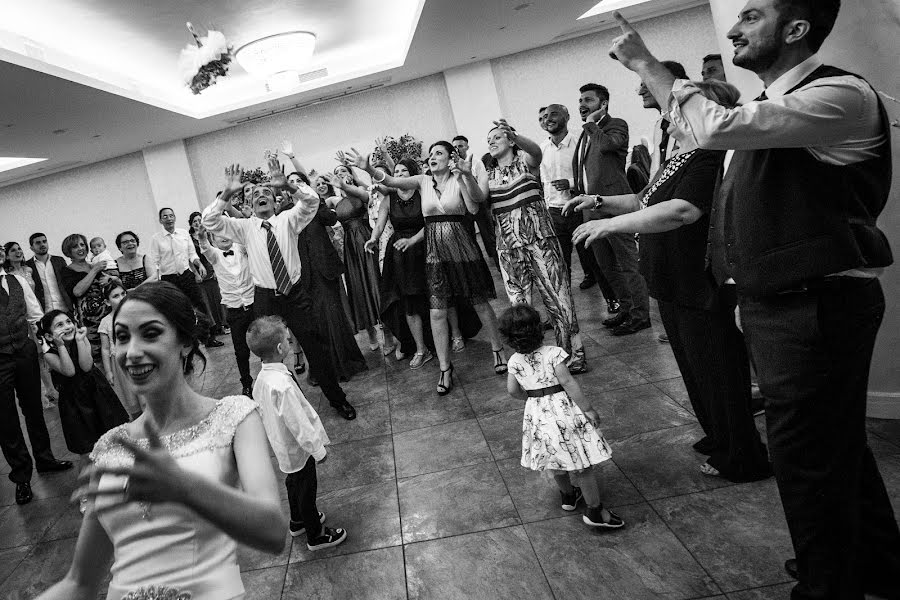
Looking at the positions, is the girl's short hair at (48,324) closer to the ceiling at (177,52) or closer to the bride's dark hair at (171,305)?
the ceiling at (177,52)

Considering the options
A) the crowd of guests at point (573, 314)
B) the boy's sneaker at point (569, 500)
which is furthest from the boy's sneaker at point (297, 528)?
the boy's sneaker at point (569, 500)

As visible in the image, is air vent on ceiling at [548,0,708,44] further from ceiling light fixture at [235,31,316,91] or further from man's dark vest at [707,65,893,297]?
man's dark vest at [707,65,893,297]

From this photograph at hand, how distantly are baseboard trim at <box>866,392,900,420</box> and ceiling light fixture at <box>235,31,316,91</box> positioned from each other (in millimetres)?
7670

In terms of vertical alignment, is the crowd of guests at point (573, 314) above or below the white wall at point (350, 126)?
below

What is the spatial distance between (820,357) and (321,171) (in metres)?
12.5

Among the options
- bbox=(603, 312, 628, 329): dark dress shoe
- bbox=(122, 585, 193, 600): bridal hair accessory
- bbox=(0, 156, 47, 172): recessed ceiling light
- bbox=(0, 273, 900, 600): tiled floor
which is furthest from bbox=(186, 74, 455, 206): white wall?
bbox=(122, 585, 193, 600): bridal hair accessory

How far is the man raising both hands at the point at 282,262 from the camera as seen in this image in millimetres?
4570

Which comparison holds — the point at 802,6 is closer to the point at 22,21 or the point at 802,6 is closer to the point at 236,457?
the point at 236,457

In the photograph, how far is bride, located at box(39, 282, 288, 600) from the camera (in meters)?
1.25

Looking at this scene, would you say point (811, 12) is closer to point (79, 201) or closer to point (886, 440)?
point (886, 440)

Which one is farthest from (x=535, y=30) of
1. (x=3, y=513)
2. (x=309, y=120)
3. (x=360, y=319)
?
(x=3, y=513)

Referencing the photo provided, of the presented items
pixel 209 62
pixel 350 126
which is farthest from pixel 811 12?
pixel 350 126

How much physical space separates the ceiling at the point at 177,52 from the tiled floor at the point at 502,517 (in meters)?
4.56

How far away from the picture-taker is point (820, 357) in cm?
175
